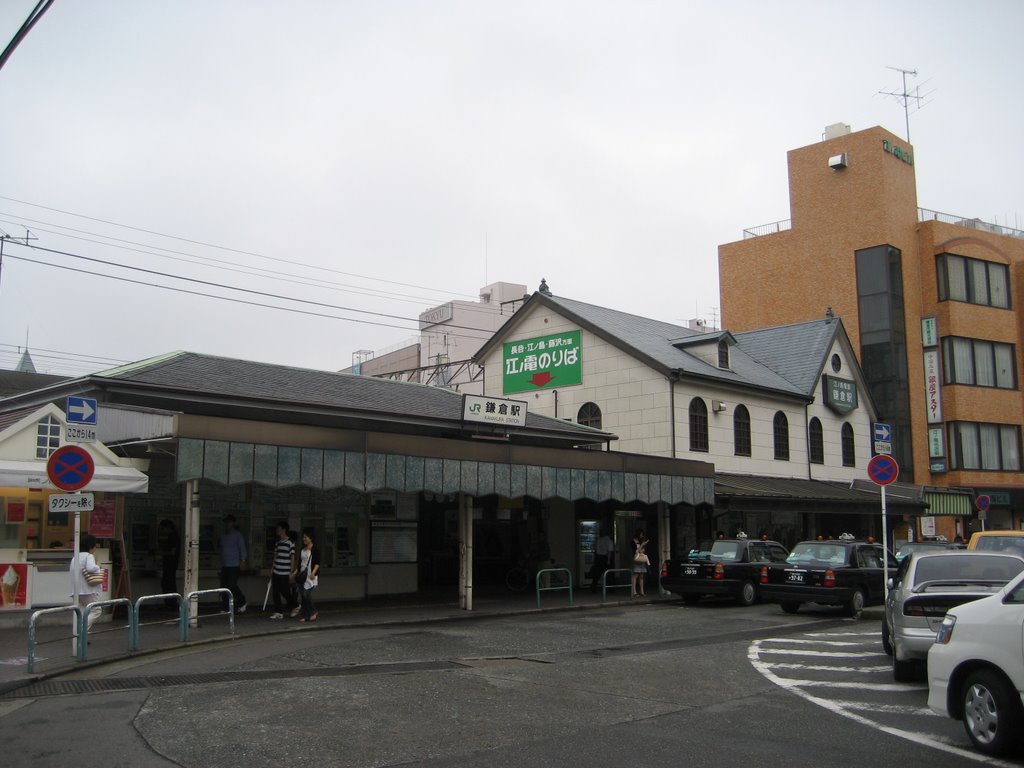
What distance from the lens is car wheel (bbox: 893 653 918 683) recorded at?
38.1 ft

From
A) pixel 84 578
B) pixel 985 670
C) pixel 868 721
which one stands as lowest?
pixel 868 721

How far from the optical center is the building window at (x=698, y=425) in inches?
1204

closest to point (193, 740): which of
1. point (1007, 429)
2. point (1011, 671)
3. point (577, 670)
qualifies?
point (577, 670)

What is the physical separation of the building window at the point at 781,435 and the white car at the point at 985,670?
2634 centimetres

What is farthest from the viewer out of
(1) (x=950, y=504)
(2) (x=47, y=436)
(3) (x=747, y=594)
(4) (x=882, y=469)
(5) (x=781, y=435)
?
(1) (x=950, y=504)

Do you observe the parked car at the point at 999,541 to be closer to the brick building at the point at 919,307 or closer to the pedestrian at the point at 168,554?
the pedestrian at the point at 168,554

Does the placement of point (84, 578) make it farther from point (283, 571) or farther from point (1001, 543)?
point (1001, 543)

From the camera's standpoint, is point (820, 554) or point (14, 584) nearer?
point (14, 584)

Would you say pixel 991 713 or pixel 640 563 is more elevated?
pixel 640 563

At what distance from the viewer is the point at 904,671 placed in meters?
11.7

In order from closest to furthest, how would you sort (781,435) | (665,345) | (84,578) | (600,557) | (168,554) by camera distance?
1. (84,578)
2. (168,554)
3. (600,557)
4. (665,345)
5. (781,435)

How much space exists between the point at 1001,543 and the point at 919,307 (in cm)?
2831

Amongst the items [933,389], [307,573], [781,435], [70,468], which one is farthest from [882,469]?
[933,389]

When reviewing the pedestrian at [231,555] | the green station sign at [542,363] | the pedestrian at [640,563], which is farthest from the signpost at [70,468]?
the green station sign at [542,363]
